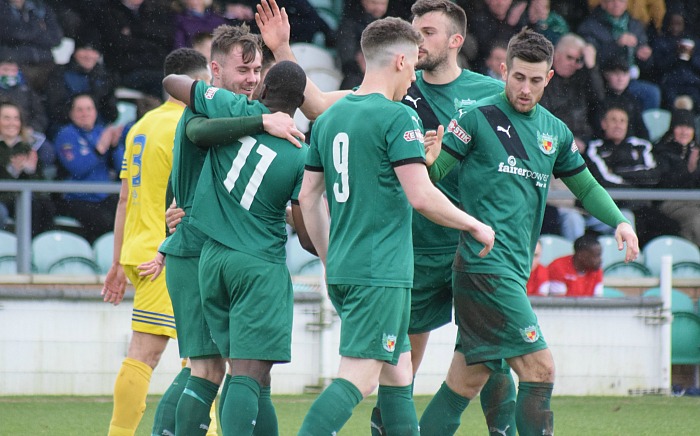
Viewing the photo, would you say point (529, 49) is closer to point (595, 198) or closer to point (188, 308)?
point (595, 198)

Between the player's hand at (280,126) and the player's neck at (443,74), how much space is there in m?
1.08

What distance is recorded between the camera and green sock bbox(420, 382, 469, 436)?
5.54 metres

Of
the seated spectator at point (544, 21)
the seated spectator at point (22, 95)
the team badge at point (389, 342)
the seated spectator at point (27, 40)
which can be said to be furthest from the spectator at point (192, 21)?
the team badge at point (389, 342)

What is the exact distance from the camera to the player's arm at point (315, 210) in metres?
5.00

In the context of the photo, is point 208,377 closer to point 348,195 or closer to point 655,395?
point 348,195

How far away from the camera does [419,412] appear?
8422 mm

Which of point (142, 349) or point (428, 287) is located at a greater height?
point (428, 287)

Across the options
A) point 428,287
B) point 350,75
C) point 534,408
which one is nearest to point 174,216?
point 428,287

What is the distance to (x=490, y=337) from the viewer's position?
17.4 ft

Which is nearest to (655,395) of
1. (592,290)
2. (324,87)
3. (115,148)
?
(592,290)

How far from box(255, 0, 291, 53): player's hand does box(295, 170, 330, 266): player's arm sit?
0.96 meters

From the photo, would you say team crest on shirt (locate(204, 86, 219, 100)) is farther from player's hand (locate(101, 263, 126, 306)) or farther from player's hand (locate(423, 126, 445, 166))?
player's hand (locate(101, 263, 126, 306))

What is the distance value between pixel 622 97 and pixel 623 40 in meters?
0.95

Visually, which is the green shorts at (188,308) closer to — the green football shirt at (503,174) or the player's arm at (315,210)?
the player's arm at (315,210)
